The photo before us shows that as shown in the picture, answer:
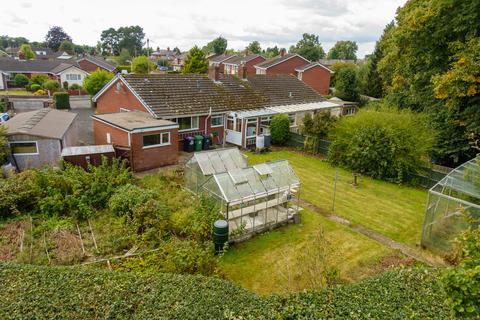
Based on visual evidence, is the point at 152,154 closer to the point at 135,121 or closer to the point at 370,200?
the point at 135,121

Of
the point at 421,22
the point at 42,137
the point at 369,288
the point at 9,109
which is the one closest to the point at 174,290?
the point at 369,288

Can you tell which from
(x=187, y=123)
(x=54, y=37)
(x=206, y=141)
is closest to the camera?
(x=187, y=123)

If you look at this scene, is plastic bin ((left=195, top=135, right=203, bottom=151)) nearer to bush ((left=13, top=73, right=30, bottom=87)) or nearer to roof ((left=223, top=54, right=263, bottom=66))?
roof ((left=223, top=54, right=263, bottom=66))

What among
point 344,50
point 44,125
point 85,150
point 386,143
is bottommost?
point 85,150

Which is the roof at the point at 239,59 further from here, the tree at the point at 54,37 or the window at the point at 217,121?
the tree at the point at 54,37

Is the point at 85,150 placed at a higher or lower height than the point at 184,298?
higher

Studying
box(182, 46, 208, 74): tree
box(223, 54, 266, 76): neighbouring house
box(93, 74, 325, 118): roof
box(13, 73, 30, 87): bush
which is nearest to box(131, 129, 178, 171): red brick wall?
box(93, 74, 325, 118): roof

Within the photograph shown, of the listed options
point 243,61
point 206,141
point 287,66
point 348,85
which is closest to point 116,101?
point 206,141
